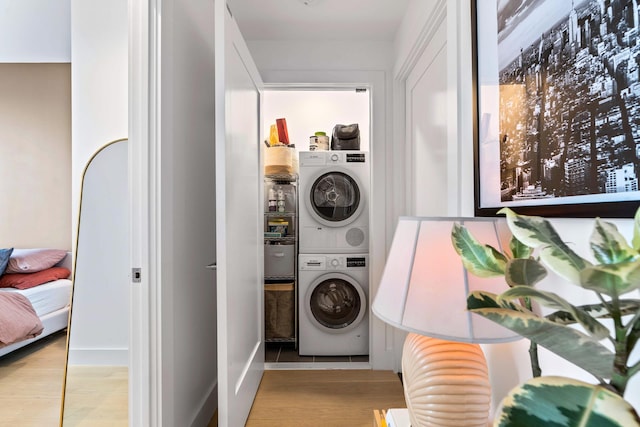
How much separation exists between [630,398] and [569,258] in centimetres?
45

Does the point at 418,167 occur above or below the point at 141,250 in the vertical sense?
above

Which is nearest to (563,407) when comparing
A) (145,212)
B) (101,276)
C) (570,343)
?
(570,343)

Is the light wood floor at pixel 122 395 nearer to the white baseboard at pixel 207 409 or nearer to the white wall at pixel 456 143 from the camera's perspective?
the white baseboard at pixel 207 409

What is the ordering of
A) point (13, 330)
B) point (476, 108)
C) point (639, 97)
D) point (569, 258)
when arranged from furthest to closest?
point (13, 330) → point (476, 108) → point (639, 97) → point (569, 258)

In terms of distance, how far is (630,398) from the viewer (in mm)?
549

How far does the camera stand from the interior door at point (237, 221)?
1460mm

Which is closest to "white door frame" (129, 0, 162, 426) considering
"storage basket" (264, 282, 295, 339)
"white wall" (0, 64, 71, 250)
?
"storage basket" (264, 282, 295, 339)

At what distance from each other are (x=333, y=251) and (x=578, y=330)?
96.5 inches

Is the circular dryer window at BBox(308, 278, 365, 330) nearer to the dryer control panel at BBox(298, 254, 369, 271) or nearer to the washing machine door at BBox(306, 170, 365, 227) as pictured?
the dryer control panel at BBox(298, 254, 369, 271)

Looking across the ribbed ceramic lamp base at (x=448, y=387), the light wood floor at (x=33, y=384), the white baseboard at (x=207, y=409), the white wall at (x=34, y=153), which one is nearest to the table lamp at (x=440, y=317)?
the ribbed ceramic lamp base at (x=448, y=387)

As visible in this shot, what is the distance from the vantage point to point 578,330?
12.6 inches

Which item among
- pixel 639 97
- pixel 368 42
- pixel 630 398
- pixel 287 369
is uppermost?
pixel 368 42

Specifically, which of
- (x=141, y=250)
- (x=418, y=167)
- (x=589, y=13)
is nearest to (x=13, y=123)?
(x=141, y=250)

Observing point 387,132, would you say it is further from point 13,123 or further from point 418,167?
point 13,123
